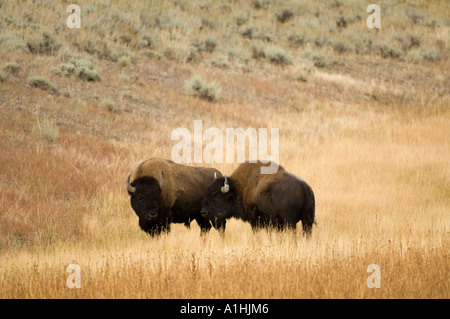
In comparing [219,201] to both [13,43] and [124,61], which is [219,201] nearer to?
[13,43]

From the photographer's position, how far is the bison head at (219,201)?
30.4 ft

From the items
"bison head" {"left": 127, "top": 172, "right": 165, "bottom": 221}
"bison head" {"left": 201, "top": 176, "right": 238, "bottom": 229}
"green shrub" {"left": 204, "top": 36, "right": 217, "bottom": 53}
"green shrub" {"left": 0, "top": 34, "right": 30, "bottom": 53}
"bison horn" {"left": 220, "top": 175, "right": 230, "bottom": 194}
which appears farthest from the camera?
"green shrub" {"left": 204, "top": 36, "right": 217, "bottom": 53}

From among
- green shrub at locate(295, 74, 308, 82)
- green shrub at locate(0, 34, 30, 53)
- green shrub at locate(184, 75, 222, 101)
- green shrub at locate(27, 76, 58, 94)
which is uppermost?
green shrub at locate(0, 34, 30, 53)

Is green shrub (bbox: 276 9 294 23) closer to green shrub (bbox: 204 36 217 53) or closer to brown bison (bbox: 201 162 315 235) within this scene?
green shrub (bbox: 204 36 217 53)

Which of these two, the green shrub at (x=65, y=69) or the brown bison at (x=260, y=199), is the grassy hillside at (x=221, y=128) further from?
the brown bison at (x=260, y=199)

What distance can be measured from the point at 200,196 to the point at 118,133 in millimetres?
7536

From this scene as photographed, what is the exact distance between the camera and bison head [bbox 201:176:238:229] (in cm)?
927

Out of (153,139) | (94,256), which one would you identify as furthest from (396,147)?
(94,256)

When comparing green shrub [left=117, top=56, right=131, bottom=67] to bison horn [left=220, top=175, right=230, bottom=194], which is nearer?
bison horn [left=220, top=175, right=230, bottom=194]

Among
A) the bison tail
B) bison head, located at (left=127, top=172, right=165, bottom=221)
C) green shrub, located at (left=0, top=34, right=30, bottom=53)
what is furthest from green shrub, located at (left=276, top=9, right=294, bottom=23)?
the bison tail

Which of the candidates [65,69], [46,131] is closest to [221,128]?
[65,69]

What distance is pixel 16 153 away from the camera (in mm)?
12188

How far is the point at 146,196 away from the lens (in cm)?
864
